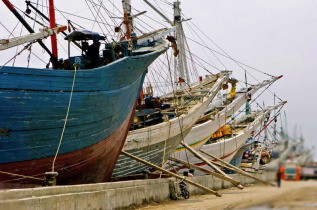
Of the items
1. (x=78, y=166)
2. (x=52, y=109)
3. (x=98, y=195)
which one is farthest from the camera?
(x=78, y=166)

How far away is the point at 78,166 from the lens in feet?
38.2

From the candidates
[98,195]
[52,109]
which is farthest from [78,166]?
[98,195]

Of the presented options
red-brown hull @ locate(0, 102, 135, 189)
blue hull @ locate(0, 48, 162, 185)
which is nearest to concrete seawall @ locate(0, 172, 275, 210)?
red-brown hull @ locate(0, 102, 135, 189)

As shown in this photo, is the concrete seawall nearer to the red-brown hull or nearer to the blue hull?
the red-brown hull

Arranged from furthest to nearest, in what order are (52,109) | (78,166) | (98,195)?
1. (78,166)
2. (52,109)
3. (98,195)

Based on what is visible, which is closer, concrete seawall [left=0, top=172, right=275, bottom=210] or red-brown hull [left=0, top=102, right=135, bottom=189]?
concrete seawall [left=0, top=172, right=275, bottom=210]

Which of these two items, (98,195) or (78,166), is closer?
(98,195)

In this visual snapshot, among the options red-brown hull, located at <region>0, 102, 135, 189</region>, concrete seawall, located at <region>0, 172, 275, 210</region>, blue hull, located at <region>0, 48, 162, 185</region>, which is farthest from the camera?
red-brown hull, located at <region>0, 102, 135, 189</region>

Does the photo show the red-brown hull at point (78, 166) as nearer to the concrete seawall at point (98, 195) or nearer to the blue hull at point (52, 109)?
the blue hull at point (52, 109)

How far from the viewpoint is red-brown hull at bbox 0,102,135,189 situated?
9.64m

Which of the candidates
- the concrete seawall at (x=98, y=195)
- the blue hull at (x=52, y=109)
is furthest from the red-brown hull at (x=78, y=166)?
the concrete seawall at (x=98, y=195)

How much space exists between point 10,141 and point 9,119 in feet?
1.71

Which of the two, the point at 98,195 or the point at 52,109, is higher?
the point at 52,109

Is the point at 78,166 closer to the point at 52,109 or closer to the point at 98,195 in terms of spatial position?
the point at 52,109
